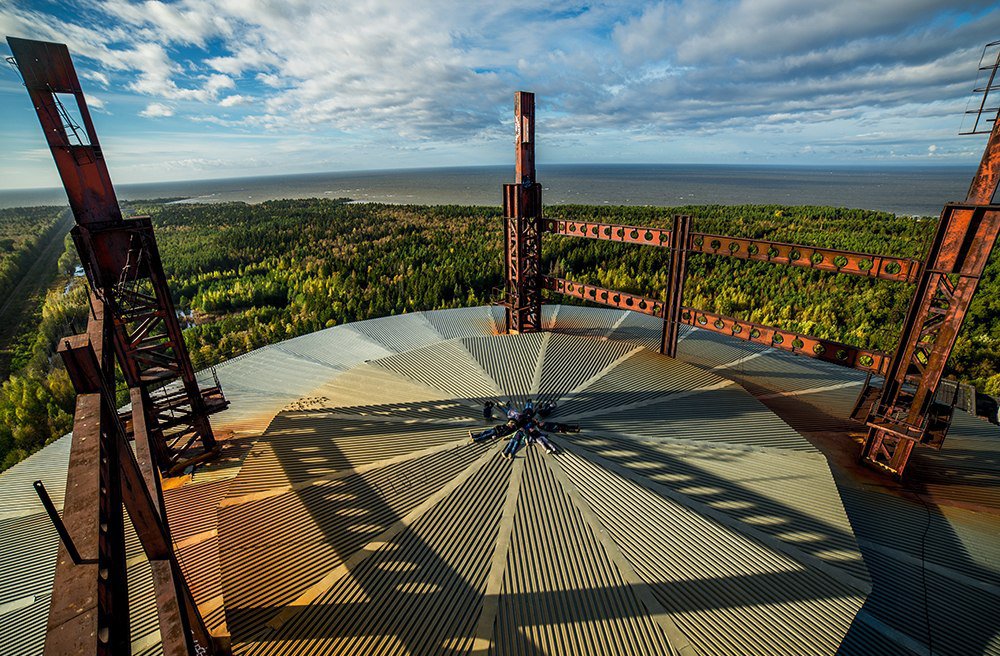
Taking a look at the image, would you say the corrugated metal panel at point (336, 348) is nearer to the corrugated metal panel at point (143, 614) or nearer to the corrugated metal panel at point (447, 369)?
the corrugated metal panel at point (447, 369)

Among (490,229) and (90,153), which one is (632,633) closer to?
(90,153)

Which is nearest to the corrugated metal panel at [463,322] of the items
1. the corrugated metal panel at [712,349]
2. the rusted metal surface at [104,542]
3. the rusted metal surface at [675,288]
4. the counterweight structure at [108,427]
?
the rusted metal surface at [675,288]

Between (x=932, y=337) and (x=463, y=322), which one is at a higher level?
(x=932, y=337)

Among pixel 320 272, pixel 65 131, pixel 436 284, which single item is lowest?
pixel 320 272

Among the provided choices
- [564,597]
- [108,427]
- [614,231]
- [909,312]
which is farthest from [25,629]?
[909,312]

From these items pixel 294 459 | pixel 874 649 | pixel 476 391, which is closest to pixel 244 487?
pixel 294 459

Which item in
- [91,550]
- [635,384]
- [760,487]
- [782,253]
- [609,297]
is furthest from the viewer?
[609,297]

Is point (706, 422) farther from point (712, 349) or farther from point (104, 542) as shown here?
point (104, 542)
